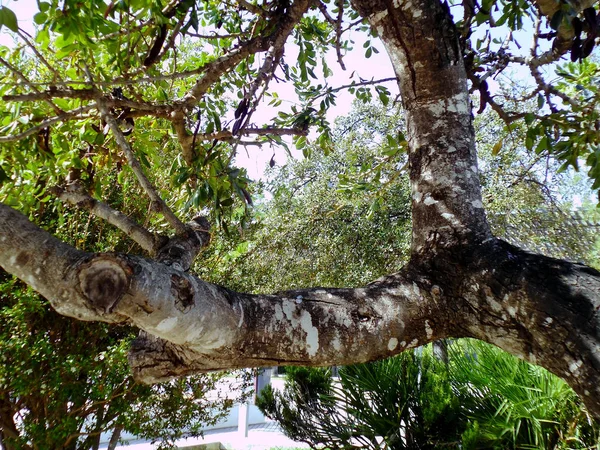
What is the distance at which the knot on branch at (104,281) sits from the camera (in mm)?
982

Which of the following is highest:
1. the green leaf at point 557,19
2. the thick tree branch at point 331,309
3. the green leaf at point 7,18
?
the green leaf at point 557,19

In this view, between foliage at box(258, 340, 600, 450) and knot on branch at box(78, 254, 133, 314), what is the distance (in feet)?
10.0

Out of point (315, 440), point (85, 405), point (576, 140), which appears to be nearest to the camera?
point (576, 140)

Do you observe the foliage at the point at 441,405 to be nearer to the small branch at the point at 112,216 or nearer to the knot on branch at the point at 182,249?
the knot on branch at the point at 182,249

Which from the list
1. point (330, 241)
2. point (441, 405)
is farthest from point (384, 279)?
point (330, 241)

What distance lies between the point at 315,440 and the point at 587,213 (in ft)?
20.9

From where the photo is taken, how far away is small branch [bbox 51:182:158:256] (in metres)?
1.69

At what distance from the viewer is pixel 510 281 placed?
1206 millimetres

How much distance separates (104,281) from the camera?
3.24 feet

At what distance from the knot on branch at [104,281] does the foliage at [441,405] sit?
3.05 m

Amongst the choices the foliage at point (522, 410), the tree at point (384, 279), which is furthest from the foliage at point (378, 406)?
the tree at point (384, 279)

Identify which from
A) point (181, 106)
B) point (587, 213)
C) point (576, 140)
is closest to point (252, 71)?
point (181, 106)

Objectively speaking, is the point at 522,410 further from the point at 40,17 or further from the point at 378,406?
the point at 40,17

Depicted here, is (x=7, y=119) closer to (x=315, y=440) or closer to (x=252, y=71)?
(x=252, y=71)
